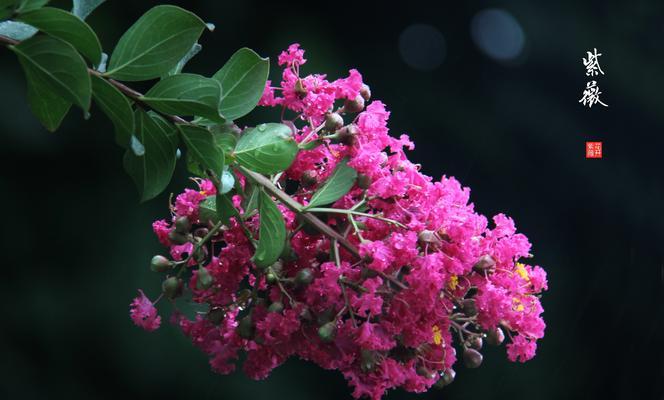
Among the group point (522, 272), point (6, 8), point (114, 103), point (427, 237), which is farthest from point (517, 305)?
point (6, 8)

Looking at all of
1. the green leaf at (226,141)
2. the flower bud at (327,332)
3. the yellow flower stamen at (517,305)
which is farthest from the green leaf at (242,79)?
the yellow flower stamen at (517,305)

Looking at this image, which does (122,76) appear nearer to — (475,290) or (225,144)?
(225,144)

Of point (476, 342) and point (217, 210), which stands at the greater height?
point (217, 210)

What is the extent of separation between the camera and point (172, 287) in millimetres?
784

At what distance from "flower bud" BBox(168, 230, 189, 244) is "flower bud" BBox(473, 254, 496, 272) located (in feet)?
0.99

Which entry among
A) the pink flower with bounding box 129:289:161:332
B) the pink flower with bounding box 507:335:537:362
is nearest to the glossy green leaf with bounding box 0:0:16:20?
the pink flower with bounding box 129:289:161:332

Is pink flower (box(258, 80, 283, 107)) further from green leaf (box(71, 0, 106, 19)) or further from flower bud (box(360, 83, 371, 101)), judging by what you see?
green leaf (box(71, 0, 106, 19))

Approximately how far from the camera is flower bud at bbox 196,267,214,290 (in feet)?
2.54

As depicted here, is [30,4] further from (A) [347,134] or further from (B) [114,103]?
(A) [347,134]

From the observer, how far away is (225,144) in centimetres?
73

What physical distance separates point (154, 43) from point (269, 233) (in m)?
0.20

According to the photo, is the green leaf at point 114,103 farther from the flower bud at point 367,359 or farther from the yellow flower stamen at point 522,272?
the yellow flower stamen at point 522,272

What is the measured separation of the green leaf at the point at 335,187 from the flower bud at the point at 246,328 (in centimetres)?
14

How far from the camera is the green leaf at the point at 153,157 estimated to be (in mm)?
699
